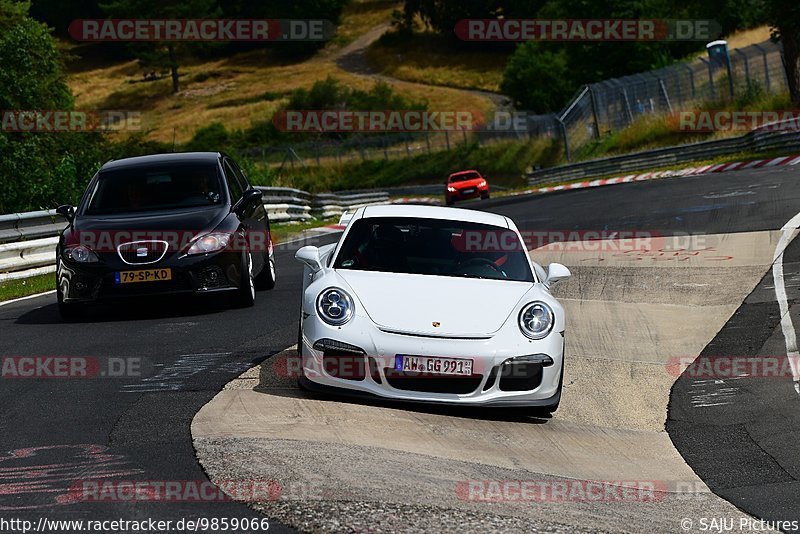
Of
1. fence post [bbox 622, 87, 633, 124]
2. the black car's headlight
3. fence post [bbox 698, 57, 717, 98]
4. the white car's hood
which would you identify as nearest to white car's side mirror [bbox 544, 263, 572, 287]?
the white car's hood

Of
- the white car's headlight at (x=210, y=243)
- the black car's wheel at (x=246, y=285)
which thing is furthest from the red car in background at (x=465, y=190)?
the white car's headlight at (x=210, y=243)

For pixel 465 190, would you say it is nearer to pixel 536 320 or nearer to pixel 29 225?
pixel 29 225

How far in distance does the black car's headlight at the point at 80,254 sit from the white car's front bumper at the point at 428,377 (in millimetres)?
4353

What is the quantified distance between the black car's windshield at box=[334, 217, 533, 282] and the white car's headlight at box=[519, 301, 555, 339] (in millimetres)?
624

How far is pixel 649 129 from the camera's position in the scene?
144 ft

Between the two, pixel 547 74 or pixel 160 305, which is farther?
pixel 547 74

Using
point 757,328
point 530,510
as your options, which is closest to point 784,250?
point 757,328

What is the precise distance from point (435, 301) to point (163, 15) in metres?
111

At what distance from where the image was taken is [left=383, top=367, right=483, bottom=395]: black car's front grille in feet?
25.5

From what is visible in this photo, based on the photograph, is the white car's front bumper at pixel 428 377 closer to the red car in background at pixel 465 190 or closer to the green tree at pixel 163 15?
the red car in background at pixel 465 190

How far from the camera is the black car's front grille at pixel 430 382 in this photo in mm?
7770

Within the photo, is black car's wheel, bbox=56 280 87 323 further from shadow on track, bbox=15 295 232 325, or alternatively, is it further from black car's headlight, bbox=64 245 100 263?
black car's headlight, bbox=64 245 100 263

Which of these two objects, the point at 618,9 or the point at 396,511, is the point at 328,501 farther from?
the point at 618,9

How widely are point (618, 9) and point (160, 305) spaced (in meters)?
62.6
